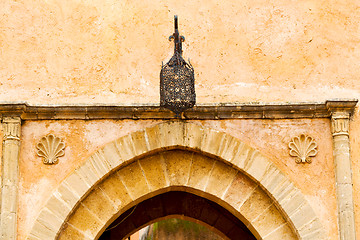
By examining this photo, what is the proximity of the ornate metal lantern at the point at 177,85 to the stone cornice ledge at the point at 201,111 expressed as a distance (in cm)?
30

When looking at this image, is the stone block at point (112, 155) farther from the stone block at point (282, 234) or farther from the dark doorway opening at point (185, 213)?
the dark doorway opening at point (185, 213)

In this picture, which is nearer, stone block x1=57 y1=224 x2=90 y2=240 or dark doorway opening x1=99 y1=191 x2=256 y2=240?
stone block x1=57 y1=224 x2=90 y2=240

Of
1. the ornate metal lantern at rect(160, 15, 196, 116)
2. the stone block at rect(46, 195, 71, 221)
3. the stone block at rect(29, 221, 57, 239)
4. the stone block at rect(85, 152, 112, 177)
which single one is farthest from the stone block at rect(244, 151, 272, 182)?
the stone block at rect(29, 221, 57, 239)

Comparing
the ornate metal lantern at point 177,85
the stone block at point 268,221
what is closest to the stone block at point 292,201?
the stone block at point 268,221

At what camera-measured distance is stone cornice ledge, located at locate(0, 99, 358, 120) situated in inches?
309

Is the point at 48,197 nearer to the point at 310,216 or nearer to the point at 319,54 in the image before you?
the point at 310,216

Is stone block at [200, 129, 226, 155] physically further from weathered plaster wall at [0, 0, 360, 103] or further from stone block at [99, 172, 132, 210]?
stone block at [99, 172, 132, 210]

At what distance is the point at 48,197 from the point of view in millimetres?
7695

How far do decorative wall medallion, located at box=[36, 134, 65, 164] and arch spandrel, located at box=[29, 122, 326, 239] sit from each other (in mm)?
224

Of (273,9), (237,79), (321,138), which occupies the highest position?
(273,9)

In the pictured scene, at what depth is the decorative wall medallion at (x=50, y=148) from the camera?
7.78 meters

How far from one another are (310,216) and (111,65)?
227 cm

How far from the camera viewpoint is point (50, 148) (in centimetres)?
780

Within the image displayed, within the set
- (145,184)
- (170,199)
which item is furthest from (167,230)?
(145,184)
